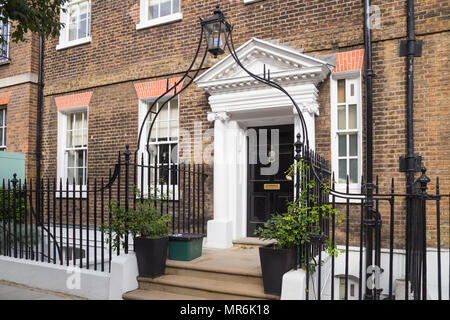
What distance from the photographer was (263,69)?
677 centimetres

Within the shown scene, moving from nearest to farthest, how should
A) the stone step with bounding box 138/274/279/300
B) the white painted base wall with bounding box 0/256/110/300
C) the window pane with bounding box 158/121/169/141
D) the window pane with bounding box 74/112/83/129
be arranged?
the stone step with bounding box 138/274/279/300 → the white painted base wall with bounding box 0/256/110/300 → the window pane with bounding box 158/121/169/141 → the window pane with bounding box 74/112/83/129

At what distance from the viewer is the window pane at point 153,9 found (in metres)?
8.52

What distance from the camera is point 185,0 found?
314 inches

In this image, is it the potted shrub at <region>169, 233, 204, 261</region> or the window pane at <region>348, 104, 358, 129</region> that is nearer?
the potted shrub at <region>169, 233, 204, 261</region>

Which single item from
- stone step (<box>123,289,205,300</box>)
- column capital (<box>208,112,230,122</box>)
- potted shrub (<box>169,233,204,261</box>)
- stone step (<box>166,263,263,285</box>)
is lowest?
stone step (<box>123,289,205,300</box>)

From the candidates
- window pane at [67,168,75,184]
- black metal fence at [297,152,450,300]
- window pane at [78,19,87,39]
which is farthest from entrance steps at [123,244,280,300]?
window pane at [78,19,87,39]

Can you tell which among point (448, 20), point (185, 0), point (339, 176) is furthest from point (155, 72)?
point (448, 20)

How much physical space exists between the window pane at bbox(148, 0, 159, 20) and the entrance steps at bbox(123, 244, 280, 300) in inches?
215

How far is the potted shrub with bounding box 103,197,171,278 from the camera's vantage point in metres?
5.08

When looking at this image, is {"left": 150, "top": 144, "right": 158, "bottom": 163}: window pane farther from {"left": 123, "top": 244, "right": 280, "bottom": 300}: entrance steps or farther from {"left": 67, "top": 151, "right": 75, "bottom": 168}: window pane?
{"left": 123, "top": 244, "right": 280, "bottom": 300}: entrance steps

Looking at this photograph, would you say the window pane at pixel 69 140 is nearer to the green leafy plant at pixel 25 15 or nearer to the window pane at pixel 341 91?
the green leafy plant at pixel 25 15

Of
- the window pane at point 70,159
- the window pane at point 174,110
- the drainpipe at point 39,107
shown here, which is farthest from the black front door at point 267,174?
the drainpipe at point 39,107
